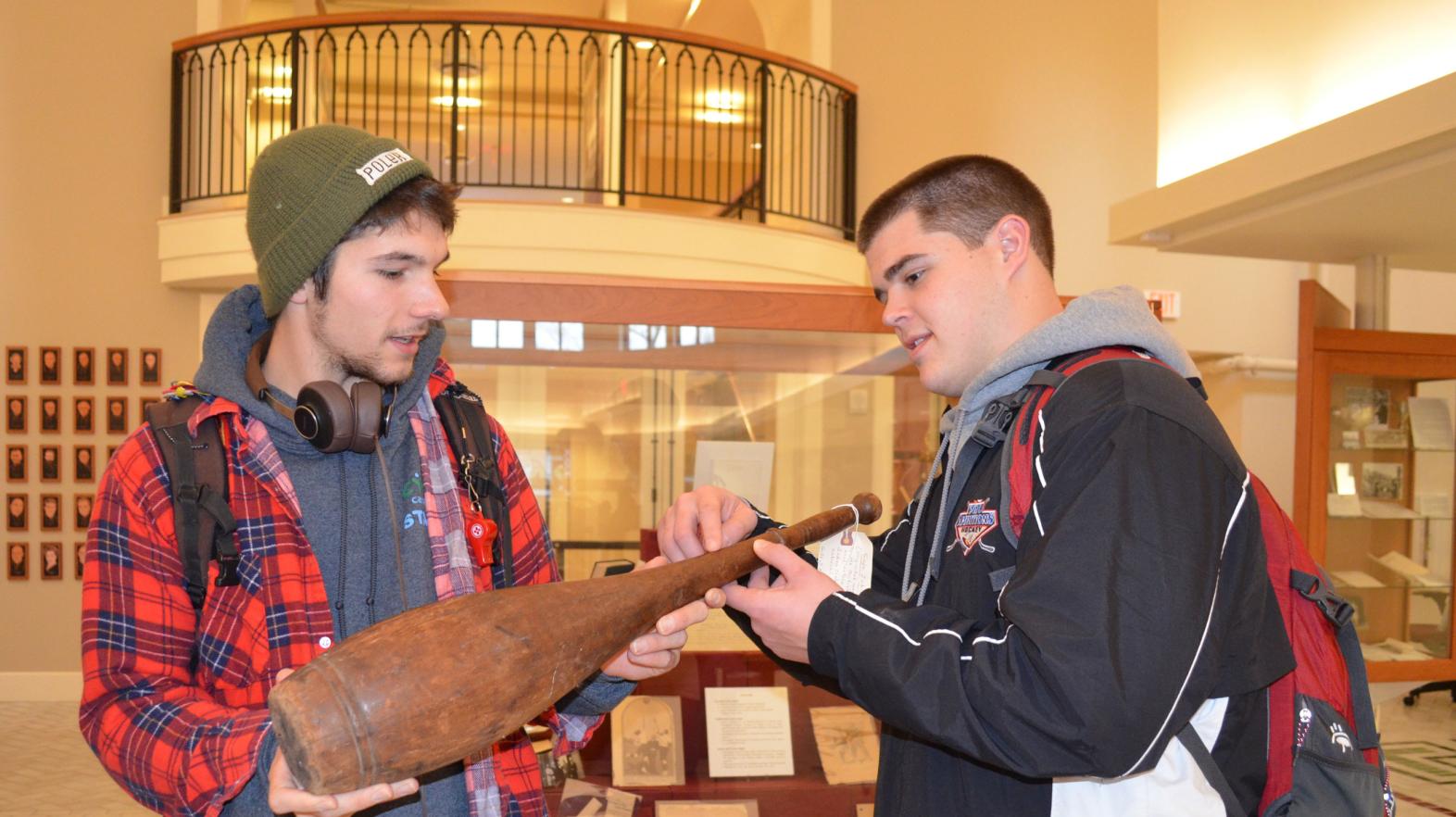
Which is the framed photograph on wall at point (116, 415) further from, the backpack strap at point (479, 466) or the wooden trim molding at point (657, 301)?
the backpack strap at point (479, 466)

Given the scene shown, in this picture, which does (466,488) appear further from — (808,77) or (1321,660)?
(808,77)

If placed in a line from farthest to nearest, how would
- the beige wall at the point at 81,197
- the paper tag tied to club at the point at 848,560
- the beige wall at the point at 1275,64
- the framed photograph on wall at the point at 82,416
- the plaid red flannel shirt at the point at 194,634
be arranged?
the beige wall at the point at 81,197
the framed photograph on wall at the point at 82,416
the beige wall at the point at 1275,64
the paper tag tied to club at the point at 848,560
the plaid red flannel shirt at the point at 194,634

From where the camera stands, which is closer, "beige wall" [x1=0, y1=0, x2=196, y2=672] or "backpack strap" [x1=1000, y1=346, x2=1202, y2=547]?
"backpack strap" [x1=1000, y1=346, x2=1202, y2=547]

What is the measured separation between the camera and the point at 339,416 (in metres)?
1.56

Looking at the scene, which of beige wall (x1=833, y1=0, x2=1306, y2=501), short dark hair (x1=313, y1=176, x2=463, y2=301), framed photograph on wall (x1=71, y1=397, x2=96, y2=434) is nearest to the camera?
short dark hair (x1=313, y1=176, x2=463, y2=301)

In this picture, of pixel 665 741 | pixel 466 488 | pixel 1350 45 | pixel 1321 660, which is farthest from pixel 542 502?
pixel 1350 45

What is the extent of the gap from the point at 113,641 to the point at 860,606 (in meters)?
0.95

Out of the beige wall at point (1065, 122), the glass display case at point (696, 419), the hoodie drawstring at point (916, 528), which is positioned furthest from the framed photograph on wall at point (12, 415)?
the hoodie drawstring at point (916, 528)

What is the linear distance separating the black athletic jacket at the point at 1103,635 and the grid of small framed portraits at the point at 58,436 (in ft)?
26.5

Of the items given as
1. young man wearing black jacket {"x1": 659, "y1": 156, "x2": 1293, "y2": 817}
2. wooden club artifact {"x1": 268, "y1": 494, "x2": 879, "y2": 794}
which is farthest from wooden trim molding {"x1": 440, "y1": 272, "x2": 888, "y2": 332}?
wooden club artifact {"x1": 268, "y1": 494, "x2": 879, "y2": 794}

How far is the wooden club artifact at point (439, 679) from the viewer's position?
Result: 952mm

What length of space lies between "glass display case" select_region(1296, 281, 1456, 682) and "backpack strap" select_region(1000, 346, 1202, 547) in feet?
14.1

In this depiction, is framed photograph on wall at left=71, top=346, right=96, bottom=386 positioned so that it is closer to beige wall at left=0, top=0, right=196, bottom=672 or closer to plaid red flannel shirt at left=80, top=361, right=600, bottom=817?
beige wall at left=0, top=0, right=196, bottom=672

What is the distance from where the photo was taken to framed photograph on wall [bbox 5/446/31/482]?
8.12 meters
